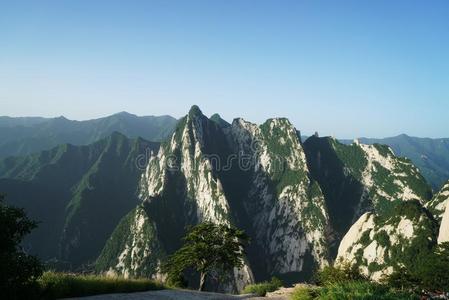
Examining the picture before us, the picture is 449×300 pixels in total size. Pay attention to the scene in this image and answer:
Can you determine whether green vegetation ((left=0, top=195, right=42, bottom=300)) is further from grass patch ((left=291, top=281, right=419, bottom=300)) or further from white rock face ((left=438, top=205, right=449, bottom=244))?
white rock face ((left=438, top=205, right=449, bottom=244))

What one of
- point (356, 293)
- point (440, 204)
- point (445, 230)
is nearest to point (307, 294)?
point (356, 293)

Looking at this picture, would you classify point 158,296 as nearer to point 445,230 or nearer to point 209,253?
point 209,253

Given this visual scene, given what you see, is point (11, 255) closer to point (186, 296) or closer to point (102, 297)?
point (102, 297)

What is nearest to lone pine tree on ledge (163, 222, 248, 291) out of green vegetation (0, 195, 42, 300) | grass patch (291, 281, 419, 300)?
grass patch (291, 281, 419, 300)

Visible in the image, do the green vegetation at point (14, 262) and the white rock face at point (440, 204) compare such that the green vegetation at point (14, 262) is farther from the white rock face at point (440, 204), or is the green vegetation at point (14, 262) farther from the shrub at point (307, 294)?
the white rock face at point (440, 204)

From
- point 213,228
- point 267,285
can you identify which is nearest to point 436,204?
point 213,228

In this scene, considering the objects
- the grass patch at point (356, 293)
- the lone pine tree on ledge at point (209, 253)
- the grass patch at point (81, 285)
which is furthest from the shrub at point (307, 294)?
the lone pine tree on ledge at point (209, 253)
